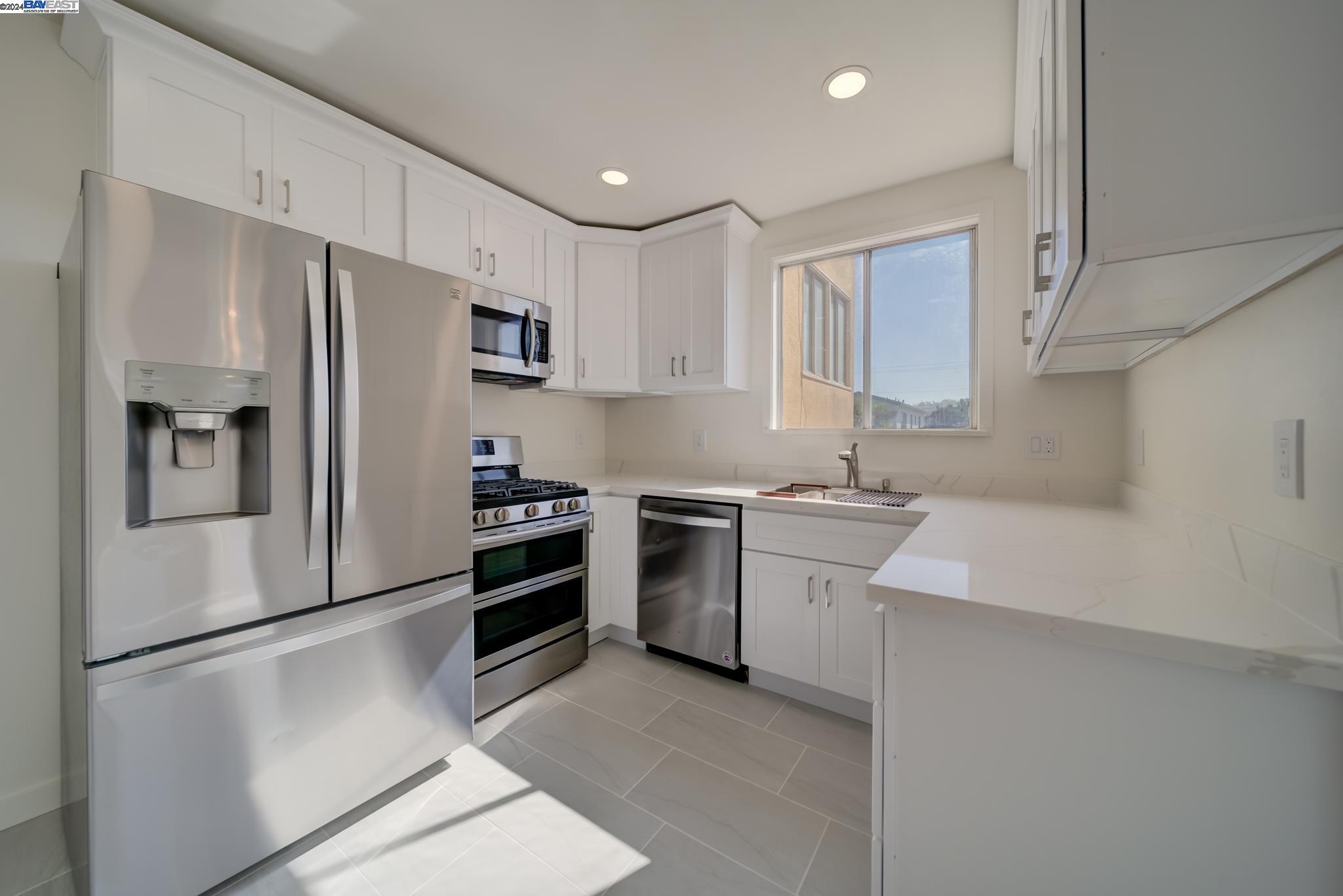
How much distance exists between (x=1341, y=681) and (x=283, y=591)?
2.07 m

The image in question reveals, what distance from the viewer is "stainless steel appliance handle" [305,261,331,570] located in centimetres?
139

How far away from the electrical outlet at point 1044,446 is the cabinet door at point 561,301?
239cm

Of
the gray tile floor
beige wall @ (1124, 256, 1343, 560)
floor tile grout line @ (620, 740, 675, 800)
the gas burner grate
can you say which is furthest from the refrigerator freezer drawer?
beige wall @ (1124, 256, 1343, 560)

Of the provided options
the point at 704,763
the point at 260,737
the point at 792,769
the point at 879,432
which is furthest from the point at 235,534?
the point at 879,432

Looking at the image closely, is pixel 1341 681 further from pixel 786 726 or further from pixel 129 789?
pixel 129 789

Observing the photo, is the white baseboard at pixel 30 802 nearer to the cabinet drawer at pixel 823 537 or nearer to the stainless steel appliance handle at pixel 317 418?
the stainless steel appliance handle at pixel 317 418

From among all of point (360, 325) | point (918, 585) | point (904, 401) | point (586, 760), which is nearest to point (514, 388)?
point (360, 325)

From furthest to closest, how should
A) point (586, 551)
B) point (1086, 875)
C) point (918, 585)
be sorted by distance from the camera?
point (586, 551) < point (918, 585) < point (1086, 875)

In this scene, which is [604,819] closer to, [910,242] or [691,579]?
[691,579]

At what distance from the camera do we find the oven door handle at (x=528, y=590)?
6.58 feet

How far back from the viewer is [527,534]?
7.09 ft

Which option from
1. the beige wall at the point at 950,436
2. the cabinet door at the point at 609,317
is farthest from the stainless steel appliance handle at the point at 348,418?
the beige wall at the point at 950,436

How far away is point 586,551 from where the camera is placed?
2506 mm

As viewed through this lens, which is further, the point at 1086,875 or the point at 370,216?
the point at 370,216
